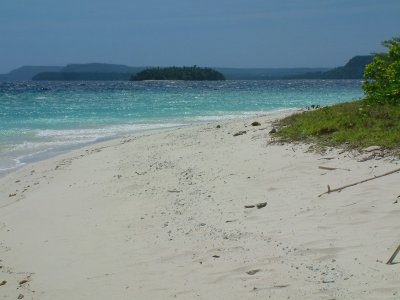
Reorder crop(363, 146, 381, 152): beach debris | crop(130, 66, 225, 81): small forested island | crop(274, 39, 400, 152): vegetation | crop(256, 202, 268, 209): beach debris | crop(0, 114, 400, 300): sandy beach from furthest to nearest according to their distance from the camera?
crop(130, 66, 225, 81): small forested island < crop(274, 39, 400, 152): vegetation < crop(363, 146, 381, 152): beach debris < crop(256, 202, 268, 209): beach debris < crop(0, 114, 400, 300): sandy beach

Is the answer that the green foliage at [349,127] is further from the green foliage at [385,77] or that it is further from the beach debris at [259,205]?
the beach debris at [259,205]

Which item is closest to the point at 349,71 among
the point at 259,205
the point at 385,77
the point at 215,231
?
the point at 385,77

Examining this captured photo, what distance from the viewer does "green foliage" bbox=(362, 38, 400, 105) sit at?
39.3 ft

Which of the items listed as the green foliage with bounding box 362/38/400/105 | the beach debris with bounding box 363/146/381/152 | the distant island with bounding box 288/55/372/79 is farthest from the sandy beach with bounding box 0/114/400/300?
the distant island with bounding box 288/55/372/79

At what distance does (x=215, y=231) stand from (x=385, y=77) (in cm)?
837

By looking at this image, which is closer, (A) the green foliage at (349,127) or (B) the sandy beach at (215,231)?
(B) the sandy beach at (215,231)

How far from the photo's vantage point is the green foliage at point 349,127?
8422mm

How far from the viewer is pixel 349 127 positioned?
9.90 metres

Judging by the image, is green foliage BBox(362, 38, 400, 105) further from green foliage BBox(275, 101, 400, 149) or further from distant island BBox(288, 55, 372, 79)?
distant island BBox(288, 55, 372, 79)

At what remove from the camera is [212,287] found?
455cm

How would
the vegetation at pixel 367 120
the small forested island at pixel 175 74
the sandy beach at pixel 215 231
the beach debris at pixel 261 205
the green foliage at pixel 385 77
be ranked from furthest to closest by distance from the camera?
the small forested island at pixel 175 74 → the green foliage at pixel 385 77 → the vegetation at pixel 367 120 → the beach debris at pixel 261 205 → the sandy beach at pixel 215 231

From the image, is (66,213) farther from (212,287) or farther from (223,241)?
(212,287)

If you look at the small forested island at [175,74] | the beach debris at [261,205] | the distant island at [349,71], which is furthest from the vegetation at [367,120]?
the distant island at [349,71]

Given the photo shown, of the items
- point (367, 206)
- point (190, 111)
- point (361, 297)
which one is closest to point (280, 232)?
point (367, 206)
